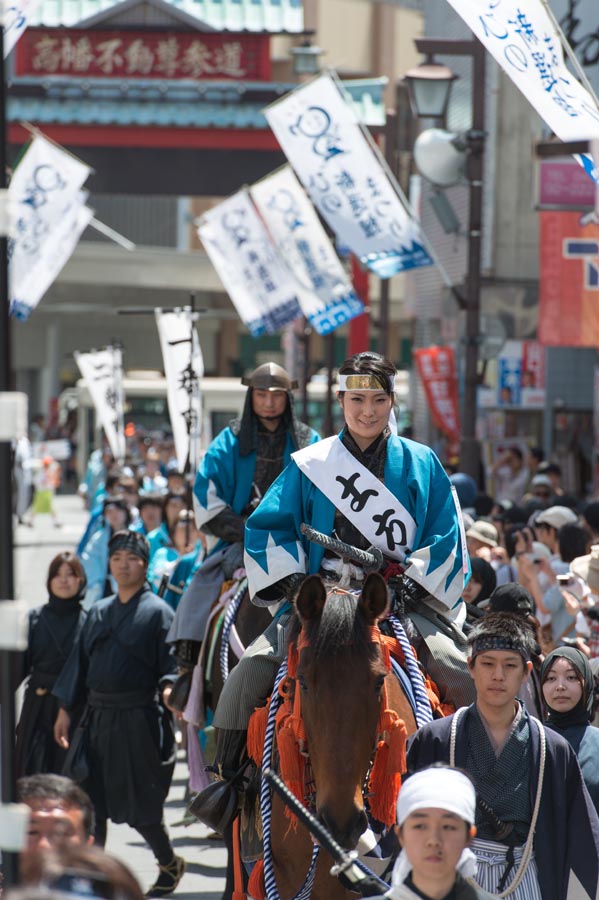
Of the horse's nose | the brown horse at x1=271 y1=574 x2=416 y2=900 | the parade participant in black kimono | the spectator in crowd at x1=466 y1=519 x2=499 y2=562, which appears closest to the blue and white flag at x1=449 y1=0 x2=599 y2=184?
the spectator in crowd at x1=466 y1=519 x2=499 y2=562

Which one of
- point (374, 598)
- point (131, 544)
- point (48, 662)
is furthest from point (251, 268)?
point (374, 598)

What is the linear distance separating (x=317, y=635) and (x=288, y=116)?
10.7 m

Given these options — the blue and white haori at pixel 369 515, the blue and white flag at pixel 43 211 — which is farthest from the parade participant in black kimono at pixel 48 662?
the blue and white flag at pixel 43 211

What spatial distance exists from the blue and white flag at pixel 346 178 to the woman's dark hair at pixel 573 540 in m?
4.94

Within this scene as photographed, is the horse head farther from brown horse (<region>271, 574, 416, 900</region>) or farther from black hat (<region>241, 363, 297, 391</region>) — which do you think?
black hat (<region>241, 363, 297, 391</region>)

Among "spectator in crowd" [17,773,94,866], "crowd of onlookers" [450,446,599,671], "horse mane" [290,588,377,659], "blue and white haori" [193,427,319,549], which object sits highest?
"blue and white haori" [193,427,319,549]

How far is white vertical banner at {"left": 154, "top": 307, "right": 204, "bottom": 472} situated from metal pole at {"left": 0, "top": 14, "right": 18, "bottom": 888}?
9.84m

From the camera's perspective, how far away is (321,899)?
5281 mm

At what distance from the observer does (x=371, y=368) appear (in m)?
6.25

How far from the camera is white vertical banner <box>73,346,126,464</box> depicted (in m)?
21.2

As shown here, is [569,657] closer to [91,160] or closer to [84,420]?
[91,160]

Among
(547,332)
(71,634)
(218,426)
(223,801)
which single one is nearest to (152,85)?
(218,426)

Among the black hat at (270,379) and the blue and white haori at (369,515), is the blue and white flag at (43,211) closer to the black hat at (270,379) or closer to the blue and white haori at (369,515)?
the black hat at (270,379)

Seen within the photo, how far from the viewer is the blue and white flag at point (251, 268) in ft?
57.1
